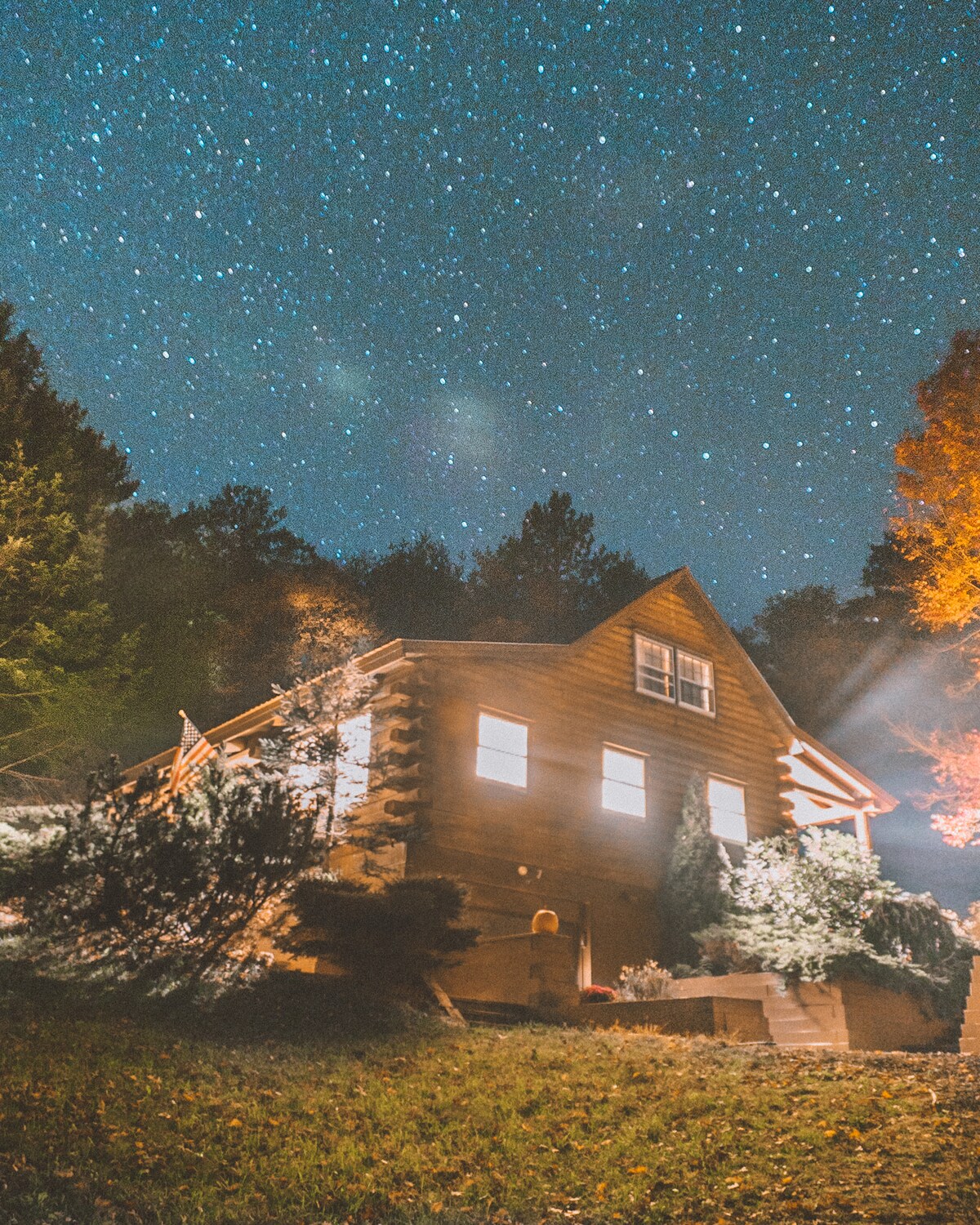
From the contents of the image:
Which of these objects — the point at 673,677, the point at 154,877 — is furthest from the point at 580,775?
the point at 154,877

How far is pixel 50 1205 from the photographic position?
17.4ft

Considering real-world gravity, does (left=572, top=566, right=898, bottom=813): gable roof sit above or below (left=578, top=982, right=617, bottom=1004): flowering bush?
above

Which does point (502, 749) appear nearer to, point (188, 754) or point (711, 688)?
point (711, 688)

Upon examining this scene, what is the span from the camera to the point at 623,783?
19141mm

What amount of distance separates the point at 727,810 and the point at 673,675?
3152 mm

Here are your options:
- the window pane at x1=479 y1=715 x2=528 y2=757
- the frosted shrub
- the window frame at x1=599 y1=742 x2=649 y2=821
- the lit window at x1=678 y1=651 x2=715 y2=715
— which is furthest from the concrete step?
the lit window at x1=678 y1=651 x2=715 y2=715

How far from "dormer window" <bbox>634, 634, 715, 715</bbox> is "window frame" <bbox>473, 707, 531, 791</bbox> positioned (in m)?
3.47

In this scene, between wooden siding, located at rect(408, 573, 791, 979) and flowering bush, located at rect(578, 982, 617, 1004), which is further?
wooden siding, located at rect(408, 573, 791, 979)

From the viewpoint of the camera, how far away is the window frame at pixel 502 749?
1691 cm

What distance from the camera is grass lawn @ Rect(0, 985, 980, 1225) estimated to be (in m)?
5.80

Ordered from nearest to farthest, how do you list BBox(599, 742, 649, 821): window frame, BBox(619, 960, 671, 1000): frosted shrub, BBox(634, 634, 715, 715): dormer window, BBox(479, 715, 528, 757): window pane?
BBox(619, 960, 671, 1000): frosted shrub, BBox(479, 715, 528, 757): window pane, BBox(599, 742, 649, 821): window frame, BBox(634, 634, 715, 715): dormer window

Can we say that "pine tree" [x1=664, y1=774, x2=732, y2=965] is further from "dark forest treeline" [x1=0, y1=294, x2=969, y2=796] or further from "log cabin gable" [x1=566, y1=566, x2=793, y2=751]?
"dark forest treeline" [x1=0, y1=294, x2=969, y2=796]

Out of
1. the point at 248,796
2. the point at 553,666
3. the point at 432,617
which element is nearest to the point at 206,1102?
the point at 248,796

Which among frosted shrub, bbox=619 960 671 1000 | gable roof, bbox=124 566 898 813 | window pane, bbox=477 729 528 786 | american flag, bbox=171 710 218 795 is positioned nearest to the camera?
frosted shrub, bbox=619 960 671 1000
